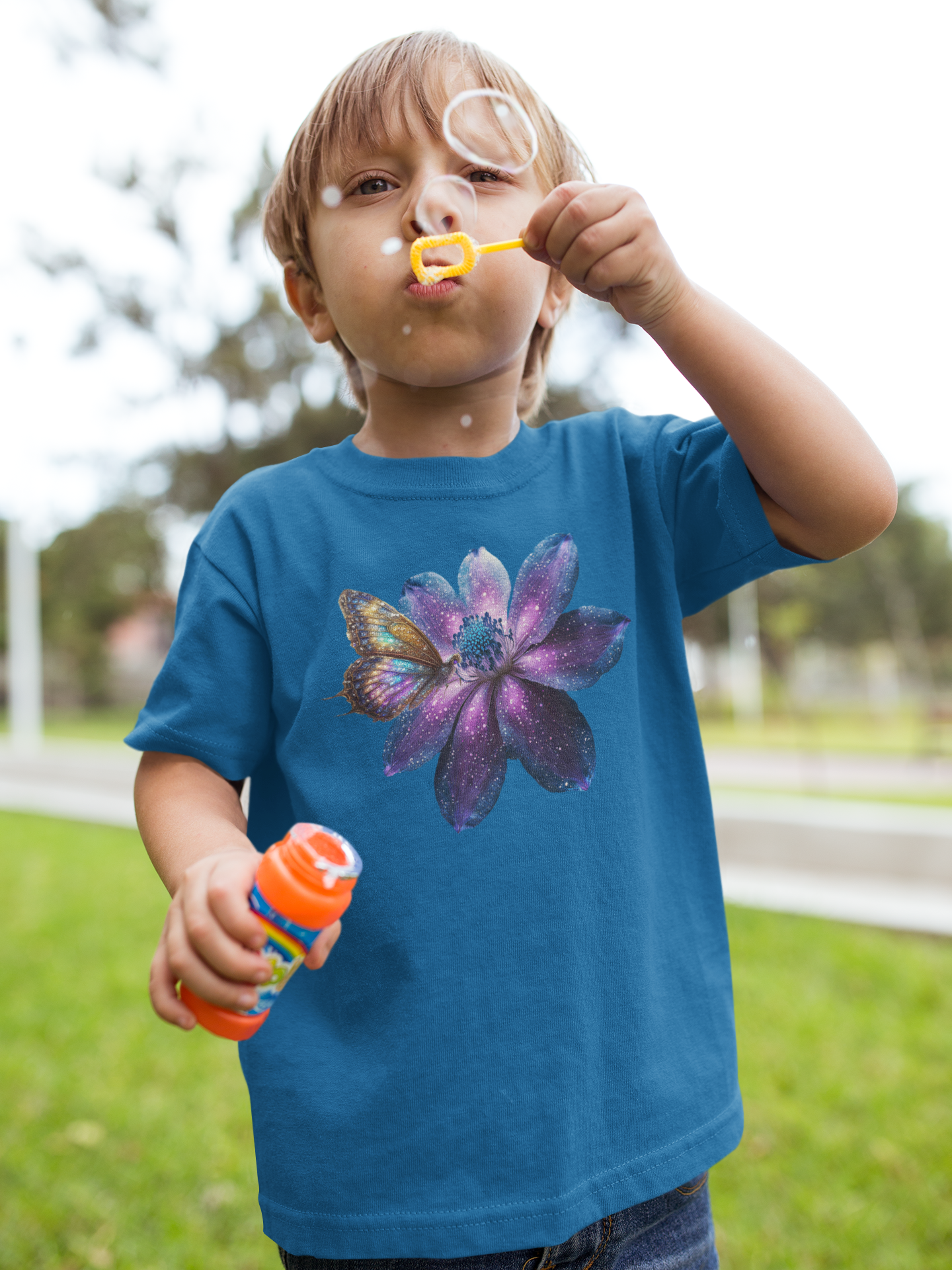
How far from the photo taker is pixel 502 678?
0.88m

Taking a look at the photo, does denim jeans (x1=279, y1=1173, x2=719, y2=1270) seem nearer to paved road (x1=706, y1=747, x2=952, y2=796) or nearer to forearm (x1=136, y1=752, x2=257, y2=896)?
forearm (x1=136, y1=752, x2=257, y2=896)

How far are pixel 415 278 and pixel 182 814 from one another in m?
0.48

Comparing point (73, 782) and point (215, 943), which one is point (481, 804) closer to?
point (215, 943)

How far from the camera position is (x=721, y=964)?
0.95m

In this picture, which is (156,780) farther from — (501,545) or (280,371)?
(280,371)

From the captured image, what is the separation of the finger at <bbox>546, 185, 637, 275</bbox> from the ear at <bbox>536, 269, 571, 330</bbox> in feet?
0.78

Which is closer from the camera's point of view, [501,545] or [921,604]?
[501,545]

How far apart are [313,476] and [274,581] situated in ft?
0.40

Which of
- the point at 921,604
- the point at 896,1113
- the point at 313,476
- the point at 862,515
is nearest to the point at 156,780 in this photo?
the point at 313,476

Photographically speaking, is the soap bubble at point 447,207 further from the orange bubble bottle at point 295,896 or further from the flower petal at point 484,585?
the orange bubble bottle at point 295,896

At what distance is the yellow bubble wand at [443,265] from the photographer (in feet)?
2.63

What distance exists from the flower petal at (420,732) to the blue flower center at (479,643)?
0.03 metres

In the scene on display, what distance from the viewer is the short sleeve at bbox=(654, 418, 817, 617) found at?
873mm

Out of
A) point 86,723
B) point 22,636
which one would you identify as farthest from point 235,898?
point 86,723
